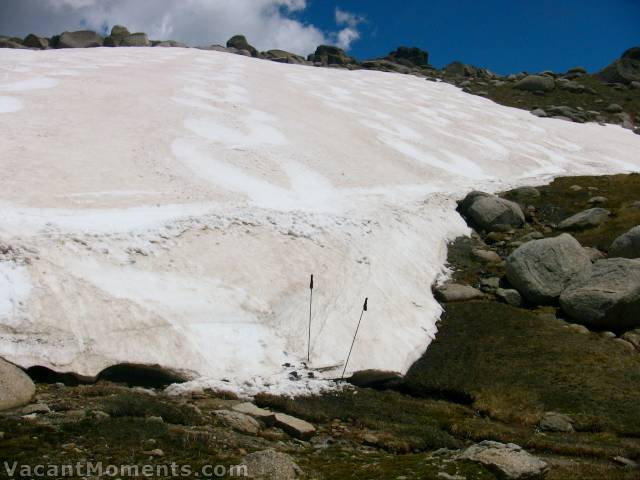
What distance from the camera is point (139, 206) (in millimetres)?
26484

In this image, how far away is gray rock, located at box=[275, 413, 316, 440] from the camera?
1541 cm

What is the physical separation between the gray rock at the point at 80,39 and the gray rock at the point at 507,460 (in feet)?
387

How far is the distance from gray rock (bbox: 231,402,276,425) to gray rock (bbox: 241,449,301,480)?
3163 mm

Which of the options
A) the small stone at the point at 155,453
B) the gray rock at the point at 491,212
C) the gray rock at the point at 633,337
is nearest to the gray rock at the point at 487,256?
the gray rock at the point at 491,212

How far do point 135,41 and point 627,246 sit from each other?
344ft

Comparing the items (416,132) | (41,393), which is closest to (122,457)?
(41,393)

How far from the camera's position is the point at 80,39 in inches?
4441

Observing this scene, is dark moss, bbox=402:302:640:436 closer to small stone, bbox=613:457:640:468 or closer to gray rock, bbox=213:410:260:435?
small stone, bbox=613:457:640:468

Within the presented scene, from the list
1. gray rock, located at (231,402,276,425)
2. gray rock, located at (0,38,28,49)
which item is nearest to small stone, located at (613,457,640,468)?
gray rock, located at (231,402,276,425)

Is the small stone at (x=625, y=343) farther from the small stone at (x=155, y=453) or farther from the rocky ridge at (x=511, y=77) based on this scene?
the rocky ridge at (x=511, y=77)

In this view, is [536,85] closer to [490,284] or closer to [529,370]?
[490,284]

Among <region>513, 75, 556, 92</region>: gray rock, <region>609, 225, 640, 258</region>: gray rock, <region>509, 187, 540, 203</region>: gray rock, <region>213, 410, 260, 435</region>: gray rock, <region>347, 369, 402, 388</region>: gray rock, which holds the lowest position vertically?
<region>347, 369, 402, 388</region>: gray rock

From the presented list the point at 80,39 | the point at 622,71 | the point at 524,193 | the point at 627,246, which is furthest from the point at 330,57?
the point at 627,246

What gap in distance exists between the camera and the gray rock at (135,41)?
110m
